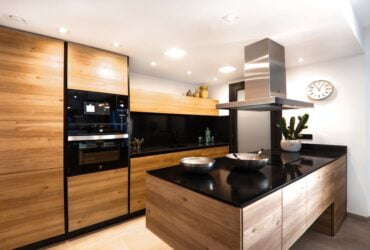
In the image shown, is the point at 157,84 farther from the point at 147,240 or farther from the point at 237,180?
the point at 237,180

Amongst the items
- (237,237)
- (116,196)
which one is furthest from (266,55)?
(116,196)

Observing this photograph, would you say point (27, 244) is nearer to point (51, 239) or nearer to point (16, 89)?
Answer: point (51, 239)

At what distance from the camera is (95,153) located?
223 cm

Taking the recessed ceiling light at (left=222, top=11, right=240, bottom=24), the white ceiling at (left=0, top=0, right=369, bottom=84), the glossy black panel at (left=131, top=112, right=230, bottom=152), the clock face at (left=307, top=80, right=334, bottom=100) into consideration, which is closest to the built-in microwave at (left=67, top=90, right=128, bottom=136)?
the white ceiling at (left=0, top=0, right=369, bottom=84)

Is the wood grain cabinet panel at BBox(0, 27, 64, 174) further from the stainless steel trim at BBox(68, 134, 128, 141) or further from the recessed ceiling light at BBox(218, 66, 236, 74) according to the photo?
the recessed ceiling light at BBox(218, 66, 236, 74)

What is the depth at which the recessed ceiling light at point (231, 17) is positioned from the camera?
157cm

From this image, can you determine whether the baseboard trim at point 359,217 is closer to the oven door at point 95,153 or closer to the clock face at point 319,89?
the clock face at point 319,89

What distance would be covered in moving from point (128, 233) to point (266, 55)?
250cm

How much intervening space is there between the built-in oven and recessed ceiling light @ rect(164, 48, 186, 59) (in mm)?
→ 807

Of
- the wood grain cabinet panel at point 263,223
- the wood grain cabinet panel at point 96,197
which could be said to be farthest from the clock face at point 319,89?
the wood grain cabinet panel at point 96,197

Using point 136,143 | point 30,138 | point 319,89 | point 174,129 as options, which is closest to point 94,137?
point 30,138

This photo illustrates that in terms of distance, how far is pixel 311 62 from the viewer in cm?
281

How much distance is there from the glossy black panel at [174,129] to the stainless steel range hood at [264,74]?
1.64m

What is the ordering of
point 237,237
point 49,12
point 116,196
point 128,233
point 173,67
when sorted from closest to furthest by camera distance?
point 237,237 → point 49,12 → point 128,233 → point 116,196 → point 173,67
